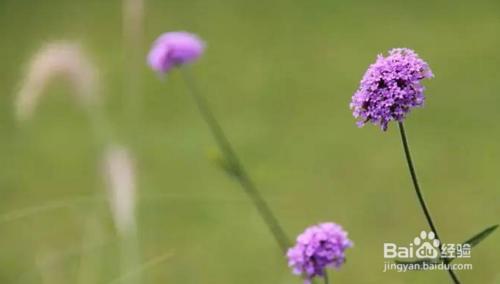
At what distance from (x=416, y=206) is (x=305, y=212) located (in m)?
0.24

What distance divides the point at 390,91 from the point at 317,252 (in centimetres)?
14

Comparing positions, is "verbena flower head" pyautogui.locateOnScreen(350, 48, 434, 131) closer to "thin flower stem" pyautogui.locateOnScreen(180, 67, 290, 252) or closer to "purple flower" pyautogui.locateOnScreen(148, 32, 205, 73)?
"thin flower stem" pyautogui.locateOnScreen(180, 67, 290, 252)

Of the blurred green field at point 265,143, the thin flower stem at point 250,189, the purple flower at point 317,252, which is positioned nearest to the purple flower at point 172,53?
the thin flower stem at point 250,189

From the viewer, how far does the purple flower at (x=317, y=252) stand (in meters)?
0.73

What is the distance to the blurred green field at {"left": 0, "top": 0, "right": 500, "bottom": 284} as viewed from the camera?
198cm

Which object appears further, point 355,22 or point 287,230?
point 355,22

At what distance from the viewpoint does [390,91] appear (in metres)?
0.67

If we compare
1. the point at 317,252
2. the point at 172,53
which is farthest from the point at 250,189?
the point at 317,252

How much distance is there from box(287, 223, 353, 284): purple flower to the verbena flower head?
0.34 feet

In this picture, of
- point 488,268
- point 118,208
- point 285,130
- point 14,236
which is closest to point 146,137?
point 285,130

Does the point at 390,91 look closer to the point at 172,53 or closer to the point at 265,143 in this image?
the point at 172,53

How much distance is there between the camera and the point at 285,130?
2.56 metres

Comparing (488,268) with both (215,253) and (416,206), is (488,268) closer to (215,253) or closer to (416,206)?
(416,206)

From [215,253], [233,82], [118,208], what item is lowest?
[118,208]
